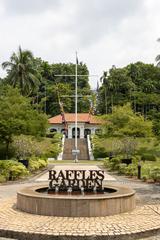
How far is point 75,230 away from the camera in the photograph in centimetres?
820

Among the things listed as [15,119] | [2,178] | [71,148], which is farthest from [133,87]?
[2,178]

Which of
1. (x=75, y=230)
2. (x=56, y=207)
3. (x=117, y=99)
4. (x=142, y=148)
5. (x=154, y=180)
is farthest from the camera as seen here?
(x=117, y=99)

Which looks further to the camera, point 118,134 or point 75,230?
point 118,134

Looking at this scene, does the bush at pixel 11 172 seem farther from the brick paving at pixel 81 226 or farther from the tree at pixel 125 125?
the tree at pixel 125 125

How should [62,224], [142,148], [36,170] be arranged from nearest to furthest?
[62,224] → [36,170] → [142,148]

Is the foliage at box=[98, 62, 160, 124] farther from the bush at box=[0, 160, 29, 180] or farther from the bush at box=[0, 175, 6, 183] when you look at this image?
the bush at box=[0, 175, 6, 183]

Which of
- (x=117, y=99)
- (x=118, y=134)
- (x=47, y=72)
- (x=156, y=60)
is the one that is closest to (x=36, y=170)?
(x=118, y=134)

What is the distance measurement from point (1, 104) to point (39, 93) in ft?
125

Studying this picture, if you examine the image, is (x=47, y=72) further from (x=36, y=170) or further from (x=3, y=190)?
(x=3, y=190)

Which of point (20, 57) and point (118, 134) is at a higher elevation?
point (20, 57)

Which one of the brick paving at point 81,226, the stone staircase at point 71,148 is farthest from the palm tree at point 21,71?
the brick paving at point 81,226

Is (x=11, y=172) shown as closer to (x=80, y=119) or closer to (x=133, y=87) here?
(x=80, y=119)

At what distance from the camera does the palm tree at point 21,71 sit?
51.4 meters

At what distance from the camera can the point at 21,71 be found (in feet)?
168
